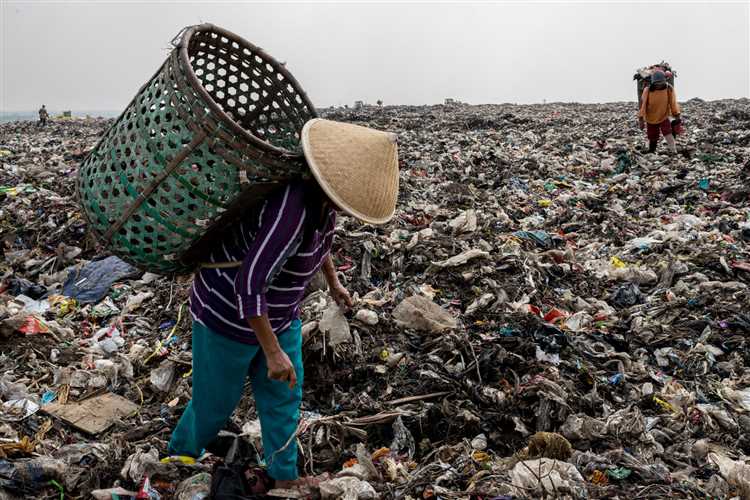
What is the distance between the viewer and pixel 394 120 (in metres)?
13.8

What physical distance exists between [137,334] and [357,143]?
8.88 feet

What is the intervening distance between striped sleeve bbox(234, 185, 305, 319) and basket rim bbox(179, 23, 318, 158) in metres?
0.15

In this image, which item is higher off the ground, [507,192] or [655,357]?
[507,192]

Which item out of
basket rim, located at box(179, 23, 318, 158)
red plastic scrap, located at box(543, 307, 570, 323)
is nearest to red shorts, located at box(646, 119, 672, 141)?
red plastic scrap, located at box(543, 307, 570, 323)

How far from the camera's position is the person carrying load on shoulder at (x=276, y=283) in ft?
5.48

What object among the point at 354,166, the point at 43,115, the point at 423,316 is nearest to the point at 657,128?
the point at 423,316

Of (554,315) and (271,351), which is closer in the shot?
(271,351)

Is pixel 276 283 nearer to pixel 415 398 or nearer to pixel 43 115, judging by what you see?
pixel 415 398

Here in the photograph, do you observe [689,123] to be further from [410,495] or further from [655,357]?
[410,495]

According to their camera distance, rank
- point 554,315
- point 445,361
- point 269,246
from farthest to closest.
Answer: point 554,315 < point 445,361 < point 269,246

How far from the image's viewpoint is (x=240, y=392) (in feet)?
6.99

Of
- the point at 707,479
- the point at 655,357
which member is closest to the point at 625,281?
the point at 655,357

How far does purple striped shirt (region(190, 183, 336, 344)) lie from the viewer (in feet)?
5.49

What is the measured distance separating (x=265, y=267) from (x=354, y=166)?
40 cm
